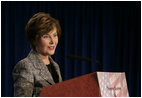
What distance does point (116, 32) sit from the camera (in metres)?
3.09

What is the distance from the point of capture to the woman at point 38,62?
42.4 inches

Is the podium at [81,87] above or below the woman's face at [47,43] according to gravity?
below

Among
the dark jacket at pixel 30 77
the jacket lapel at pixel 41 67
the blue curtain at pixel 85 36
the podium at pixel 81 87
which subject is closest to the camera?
the podium at pixel 81 87

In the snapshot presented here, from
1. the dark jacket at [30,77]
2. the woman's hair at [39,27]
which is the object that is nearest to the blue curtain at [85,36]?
the woman's hair at [39,27]

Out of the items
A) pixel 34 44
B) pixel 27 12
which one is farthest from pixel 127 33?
pixel 34 44

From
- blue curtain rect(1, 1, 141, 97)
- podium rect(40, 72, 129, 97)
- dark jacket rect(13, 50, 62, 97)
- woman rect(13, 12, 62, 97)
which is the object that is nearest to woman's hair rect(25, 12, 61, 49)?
woman rect(13, 12, 62, 97)

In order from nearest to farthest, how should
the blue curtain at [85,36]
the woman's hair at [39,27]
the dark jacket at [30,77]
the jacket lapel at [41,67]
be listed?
the dark jacket at [30,77] → the jacket lapel at [41,67] → the woman's hair at [39,27] → the blue curtain at [85,36]

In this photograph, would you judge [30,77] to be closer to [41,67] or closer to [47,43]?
[41,67]

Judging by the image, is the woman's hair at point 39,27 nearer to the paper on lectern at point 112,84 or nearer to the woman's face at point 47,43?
the woman's face at point 47,43

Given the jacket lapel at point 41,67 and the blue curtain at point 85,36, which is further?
the blue curtain at point 85,36

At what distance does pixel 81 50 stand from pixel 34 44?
5.33 feet

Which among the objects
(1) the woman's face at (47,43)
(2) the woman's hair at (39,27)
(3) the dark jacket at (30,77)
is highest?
(2) the woman's hair at (39,27)

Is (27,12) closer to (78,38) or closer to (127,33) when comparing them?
(78,38)

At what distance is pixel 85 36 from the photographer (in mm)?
2973
